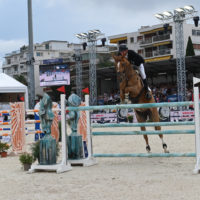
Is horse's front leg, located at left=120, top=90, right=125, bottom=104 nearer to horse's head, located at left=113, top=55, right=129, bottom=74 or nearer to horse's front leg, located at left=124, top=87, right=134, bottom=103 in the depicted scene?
horse's front leg, located at left=124, top=87, right=134, bottom=103

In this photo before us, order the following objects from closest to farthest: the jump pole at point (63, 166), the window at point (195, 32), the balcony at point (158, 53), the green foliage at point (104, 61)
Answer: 1. the jump pole at point (63, 166)
2. the balcony at point (158, 53)
3. the window at point (195, 32)
4. the green foliage at point (104, 61)

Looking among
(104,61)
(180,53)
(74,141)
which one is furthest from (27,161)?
(104,61)

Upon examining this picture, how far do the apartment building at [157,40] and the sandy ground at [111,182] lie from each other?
4521 cm

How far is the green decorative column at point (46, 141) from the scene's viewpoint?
217 inches

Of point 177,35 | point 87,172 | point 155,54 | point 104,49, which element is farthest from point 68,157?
point 104,49

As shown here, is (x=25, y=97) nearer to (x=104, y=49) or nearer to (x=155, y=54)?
(x=155, y=54)

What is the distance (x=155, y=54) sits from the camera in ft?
174

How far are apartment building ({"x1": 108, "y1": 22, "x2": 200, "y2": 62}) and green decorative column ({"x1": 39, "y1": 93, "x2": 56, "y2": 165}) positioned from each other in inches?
1781

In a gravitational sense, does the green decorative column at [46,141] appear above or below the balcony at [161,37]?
below

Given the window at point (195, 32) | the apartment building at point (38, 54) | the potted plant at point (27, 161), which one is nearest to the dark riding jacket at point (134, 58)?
the potted plant at point (27, 161)

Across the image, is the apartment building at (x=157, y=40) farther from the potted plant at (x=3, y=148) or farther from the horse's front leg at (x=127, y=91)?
the horse's front leg at (x=127, y=91)

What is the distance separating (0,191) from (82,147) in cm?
200

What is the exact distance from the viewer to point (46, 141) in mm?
5512

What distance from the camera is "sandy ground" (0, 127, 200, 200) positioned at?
3.74 metres
